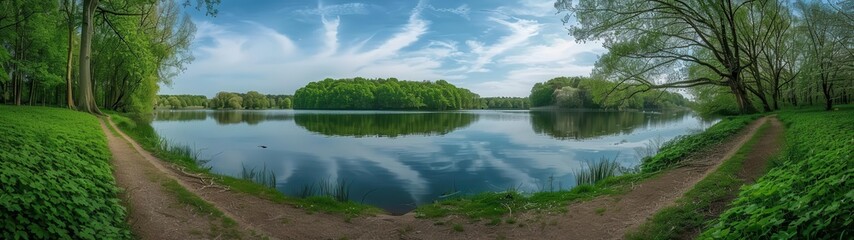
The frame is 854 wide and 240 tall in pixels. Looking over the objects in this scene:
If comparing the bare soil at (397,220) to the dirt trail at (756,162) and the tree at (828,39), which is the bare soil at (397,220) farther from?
the tree at (828,39)

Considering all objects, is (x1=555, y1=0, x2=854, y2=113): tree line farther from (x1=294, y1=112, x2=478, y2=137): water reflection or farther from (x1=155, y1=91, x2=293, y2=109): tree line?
(x1=155, y1=91, x2=293, y2=109): tree line

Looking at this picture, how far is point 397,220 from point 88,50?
25.5 meters

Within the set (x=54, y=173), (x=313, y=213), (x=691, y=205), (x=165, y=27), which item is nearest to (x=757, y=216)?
(x=691, y=205)

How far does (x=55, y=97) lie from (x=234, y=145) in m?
39.1

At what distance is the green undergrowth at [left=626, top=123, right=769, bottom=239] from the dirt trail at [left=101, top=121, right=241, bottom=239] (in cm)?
672

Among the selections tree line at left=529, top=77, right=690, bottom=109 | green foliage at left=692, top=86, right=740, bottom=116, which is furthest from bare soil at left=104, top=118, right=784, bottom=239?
green foliage at left=692, top=86, right=740, bottom=116

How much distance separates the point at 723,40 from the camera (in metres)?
26.7

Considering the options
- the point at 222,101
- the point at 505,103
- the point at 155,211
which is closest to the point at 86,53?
the point at 155,211

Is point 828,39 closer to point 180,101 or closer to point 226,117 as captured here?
point 226,117

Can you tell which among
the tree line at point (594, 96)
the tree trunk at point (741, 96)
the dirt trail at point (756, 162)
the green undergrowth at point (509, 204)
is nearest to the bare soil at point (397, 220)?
the dirt trail at point (756, 162)

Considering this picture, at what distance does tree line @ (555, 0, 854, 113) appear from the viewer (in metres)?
23.2

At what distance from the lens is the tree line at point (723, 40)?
23.2 m

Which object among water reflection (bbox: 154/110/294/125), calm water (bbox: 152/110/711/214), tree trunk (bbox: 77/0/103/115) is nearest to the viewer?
calm water (bbox: 152/110/711/214)

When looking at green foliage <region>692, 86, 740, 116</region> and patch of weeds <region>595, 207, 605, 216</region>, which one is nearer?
patch of weeds <region>595, 207, 605, 216</region>
